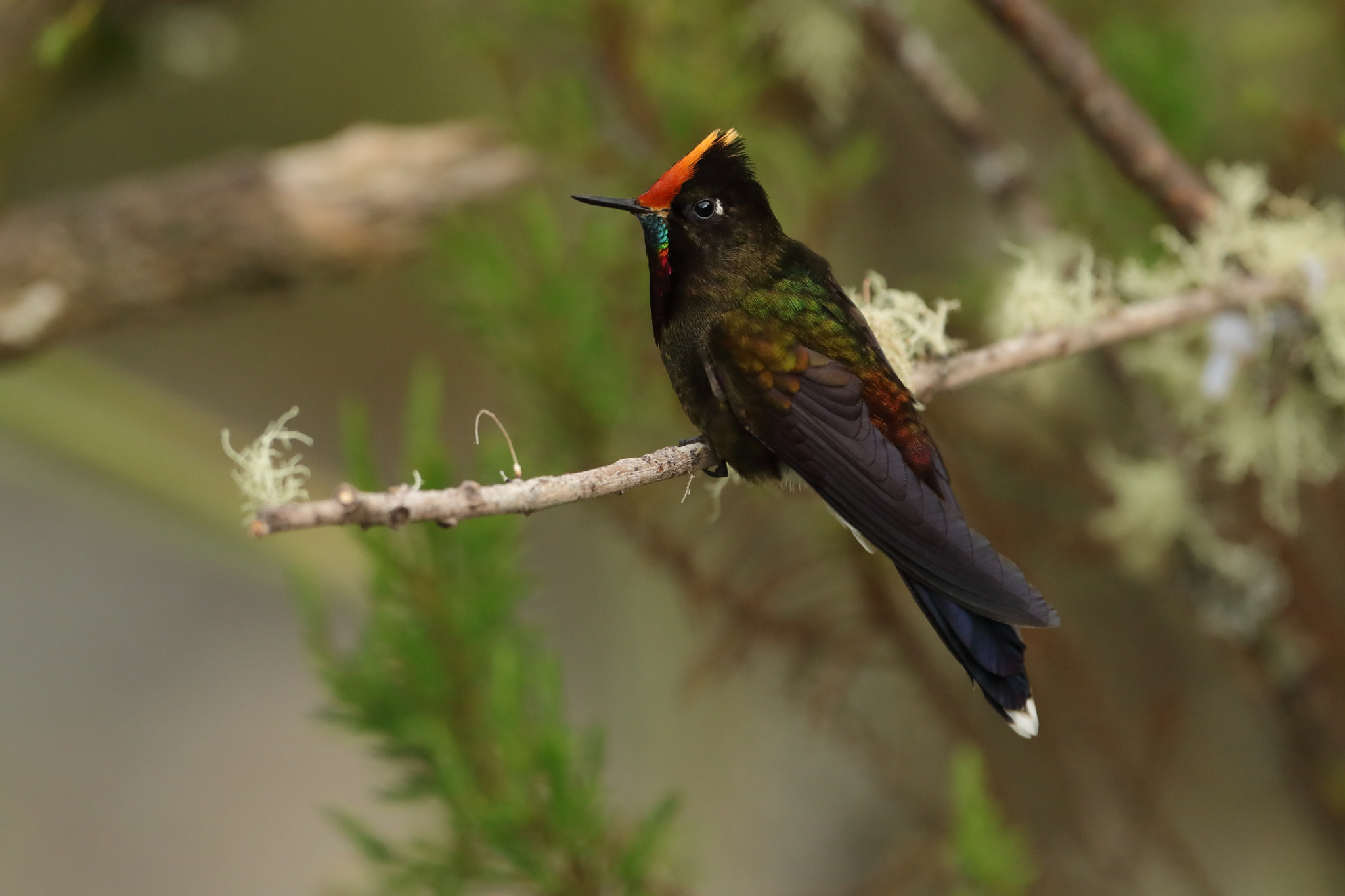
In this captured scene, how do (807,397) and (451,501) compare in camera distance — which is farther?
(807,397)

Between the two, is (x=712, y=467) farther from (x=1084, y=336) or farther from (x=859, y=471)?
(x=1084, y=336)

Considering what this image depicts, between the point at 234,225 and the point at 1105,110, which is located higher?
the point at 234,225

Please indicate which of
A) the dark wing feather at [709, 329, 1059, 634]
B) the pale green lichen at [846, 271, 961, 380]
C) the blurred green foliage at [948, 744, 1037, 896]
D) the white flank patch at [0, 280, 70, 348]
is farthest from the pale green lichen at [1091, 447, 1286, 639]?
the white flank patch at [0, 280, 70, 348]

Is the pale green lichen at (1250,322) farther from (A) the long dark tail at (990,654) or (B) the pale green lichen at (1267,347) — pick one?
(A) the long dark tail at (990,654)

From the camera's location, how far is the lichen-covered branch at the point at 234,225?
124 cm

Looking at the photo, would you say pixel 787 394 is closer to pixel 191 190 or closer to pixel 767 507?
pixel 767 507

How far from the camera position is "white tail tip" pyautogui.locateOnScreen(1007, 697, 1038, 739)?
0.58 m

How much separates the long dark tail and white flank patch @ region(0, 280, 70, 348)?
109cm

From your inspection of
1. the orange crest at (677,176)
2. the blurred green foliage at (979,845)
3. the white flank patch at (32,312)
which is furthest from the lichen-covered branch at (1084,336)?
the white flank patch at (32,312)

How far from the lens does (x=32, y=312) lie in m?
1.21

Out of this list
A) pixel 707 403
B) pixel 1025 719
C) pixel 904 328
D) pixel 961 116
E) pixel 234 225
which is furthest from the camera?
pixel 234 225

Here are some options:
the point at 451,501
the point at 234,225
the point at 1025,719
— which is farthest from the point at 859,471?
the point at 234,225

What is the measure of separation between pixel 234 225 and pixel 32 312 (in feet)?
0.82

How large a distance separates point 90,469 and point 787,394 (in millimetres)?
1342
